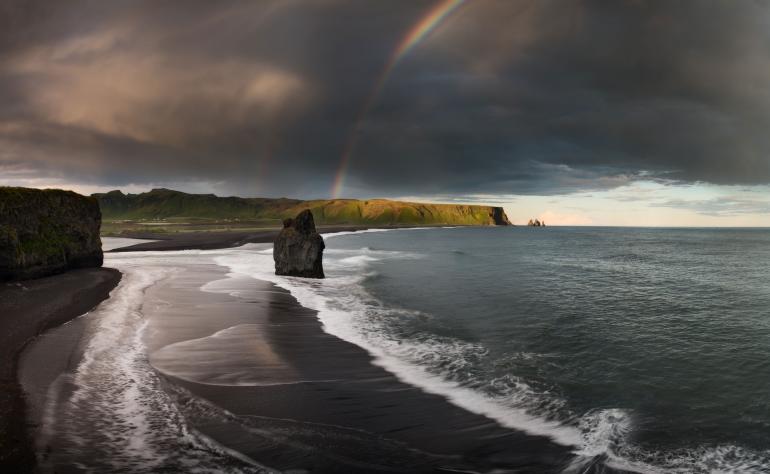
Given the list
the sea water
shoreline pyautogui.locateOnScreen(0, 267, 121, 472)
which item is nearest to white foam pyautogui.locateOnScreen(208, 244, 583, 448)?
the sea water

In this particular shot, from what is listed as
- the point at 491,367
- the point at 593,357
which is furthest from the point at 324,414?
the point at 593,357

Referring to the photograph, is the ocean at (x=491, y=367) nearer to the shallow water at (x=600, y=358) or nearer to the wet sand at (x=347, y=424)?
the shallow water at (x=600, y=358)

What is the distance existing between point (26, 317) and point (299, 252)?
67.8 feet

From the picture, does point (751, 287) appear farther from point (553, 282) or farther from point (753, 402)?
point (753, 402)

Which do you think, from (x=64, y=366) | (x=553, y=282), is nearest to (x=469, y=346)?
(x=64, y=366)

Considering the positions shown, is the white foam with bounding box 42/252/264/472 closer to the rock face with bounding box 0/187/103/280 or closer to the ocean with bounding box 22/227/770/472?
the ocean with bounding box 22/227/770/472

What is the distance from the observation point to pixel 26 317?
17.9 meters

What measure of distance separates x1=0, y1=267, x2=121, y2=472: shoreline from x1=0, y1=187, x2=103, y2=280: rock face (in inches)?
45.1

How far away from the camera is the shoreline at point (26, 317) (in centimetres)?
743

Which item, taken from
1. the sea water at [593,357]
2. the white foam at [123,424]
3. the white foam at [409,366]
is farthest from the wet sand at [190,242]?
the white foam at [123,424]

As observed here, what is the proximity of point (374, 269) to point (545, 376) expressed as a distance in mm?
34837

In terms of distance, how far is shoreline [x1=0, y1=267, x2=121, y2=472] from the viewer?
743 cm

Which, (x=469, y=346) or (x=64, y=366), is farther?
(x=469, y=346)

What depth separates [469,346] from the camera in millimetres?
16828
